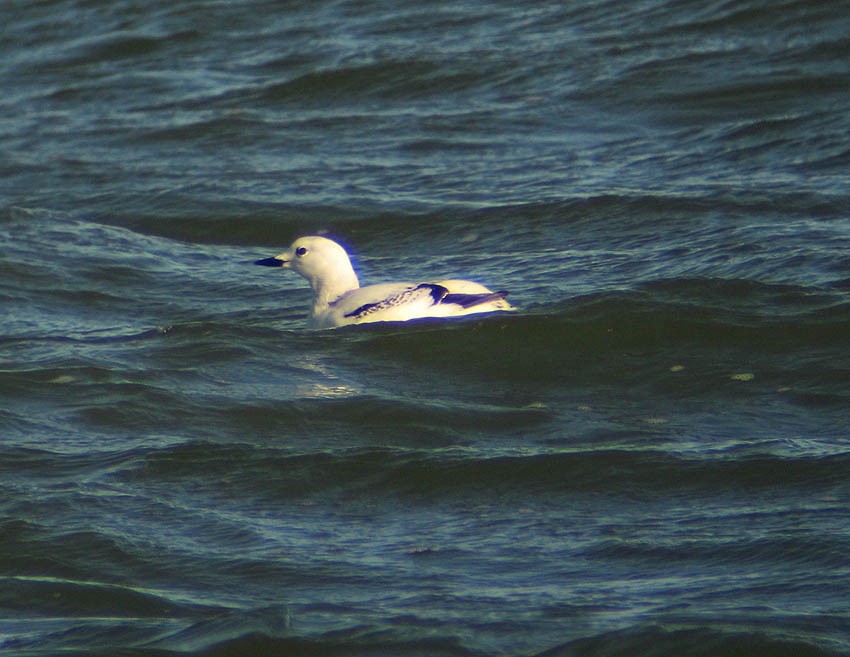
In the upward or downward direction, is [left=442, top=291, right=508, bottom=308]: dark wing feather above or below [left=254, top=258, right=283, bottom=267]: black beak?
below

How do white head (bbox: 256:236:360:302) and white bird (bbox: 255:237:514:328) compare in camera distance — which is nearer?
white bird (bbox: 255:237:514:328)

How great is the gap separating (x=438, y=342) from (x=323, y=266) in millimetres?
1120

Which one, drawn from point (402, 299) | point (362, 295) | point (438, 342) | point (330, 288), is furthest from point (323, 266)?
point (438, 342)

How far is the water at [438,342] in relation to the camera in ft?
18.3

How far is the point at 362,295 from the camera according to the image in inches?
362

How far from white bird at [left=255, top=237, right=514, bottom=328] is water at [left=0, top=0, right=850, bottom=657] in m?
0.13

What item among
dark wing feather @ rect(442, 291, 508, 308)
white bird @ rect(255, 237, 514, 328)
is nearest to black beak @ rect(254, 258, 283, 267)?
white bird @ rect(255, 237, 514, 328)

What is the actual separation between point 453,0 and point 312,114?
2951 mm

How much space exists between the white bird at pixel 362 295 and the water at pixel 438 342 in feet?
0.42

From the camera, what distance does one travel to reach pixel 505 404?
7895mm

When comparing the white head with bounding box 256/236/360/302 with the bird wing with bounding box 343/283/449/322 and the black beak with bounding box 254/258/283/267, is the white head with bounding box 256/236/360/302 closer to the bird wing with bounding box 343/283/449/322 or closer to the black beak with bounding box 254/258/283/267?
the black beak with bounding box 254/258/283/267

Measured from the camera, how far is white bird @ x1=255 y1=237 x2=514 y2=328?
890 cm

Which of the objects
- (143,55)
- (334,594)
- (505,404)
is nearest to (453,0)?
(143,55)

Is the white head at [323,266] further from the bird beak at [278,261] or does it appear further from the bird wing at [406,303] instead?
the bird wing at [406,303]
